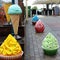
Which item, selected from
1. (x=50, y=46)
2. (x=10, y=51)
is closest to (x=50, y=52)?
(x=50, y=46)

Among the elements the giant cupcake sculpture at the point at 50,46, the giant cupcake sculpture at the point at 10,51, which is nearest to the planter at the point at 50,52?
the giant cupcake sculpture at the point at 50,46

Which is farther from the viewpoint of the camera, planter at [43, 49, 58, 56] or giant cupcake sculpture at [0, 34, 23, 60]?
planter at [43, 49, 58, 56]

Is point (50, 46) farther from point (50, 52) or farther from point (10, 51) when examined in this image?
point (10, 51)

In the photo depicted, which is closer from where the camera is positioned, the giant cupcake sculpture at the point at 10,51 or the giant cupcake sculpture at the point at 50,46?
the giant cupcake sculpture at the point at 10,51

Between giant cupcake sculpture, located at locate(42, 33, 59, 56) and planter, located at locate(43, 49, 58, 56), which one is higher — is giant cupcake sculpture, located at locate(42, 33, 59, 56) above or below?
above

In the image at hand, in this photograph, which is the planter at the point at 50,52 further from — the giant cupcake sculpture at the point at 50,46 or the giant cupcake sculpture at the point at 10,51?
the giant cupcake sculpture at the point at 10,51

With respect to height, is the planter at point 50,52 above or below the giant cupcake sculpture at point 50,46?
below

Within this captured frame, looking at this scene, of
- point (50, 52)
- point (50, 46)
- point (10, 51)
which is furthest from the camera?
point (50, 52)

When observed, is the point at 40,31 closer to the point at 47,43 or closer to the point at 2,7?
the point at 2,7

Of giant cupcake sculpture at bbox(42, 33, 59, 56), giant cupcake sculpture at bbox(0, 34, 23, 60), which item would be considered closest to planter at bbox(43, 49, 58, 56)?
giant cupcake sculpture at bbox(42, 33, 59, 56)

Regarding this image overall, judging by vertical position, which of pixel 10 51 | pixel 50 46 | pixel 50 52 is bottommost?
pixel 50 52

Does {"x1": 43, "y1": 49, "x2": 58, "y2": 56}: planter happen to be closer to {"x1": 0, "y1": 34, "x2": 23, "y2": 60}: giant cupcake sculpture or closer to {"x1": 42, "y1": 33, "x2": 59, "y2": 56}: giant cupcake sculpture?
{"x1": 42, "y1": 33, "x2": 59, "y2": 56}: giant cupcake sculpture

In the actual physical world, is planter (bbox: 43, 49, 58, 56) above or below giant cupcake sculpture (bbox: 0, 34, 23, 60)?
below

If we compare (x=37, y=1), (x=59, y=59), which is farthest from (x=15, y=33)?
(x=37, y=1)
